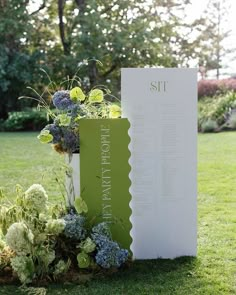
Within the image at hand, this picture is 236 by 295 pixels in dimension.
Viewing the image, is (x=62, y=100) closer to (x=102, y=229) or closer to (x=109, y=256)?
(x=102, y=229)

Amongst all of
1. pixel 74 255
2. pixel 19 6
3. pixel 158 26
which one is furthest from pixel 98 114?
pixel 158 26

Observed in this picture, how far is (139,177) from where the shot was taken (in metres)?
3.03

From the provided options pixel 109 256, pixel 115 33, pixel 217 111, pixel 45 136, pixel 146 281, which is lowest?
pixel 146 281

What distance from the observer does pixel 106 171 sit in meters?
2.90

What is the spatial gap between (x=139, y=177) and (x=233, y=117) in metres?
8.97

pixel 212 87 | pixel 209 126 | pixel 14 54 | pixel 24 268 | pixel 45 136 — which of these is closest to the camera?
pixel 24 268

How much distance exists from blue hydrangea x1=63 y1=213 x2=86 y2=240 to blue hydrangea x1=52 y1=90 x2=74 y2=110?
61 centimetres

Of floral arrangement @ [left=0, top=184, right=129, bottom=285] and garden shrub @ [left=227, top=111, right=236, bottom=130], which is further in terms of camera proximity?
garden shrub @ [left=227, top=111, right=236, bottom=130]

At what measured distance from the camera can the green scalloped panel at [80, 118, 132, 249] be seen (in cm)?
289

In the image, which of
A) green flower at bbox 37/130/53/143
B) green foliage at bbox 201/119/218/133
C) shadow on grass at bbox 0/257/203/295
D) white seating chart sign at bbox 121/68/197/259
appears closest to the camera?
shadow on grass at bbox 0/257/203/295

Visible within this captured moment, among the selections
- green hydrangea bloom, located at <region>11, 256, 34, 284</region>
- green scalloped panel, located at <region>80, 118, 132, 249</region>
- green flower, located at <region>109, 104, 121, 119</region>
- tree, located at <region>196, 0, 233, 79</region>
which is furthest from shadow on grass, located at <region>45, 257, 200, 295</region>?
tree, located at <region>196, 0, 233, 79</region>

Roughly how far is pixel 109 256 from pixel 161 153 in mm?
667

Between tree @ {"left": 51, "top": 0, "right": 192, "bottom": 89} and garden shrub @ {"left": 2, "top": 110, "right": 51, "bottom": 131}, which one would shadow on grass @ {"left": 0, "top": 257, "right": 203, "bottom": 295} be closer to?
garden shrub @ {"left": 2, "top": 110, "right": 51, "bottom": 131}

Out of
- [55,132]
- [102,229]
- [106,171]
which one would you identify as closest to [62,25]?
[55,132]
